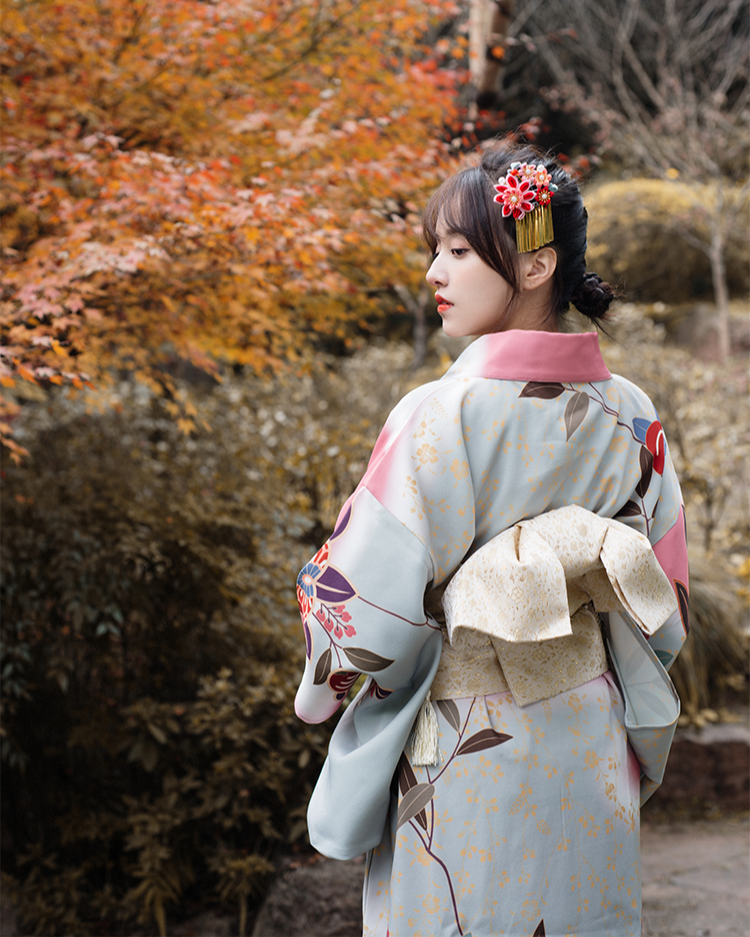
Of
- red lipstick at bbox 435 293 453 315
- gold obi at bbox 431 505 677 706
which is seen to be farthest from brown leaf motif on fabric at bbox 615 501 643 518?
red lipstick at bbox 435 293 453 315

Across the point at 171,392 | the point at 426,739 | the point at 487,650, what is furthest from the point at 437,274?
the point at 171,392

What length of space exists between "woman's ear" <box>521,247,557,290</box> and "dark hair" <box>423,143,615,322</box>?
0.06 ft

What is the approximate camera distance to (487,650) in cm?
135

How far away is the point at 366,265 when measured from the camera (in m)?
3.66

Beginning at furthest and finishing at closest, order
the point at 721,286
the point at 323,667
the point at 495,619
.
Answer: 1. the point at 721,286
2. the point at 323,667
3. the point at 495,619

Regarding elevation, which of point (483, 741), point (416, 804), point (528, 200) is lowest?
point (416, 804)

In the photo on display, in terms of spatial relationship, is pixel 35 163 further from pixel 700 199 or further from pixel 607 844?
pixel 700 199

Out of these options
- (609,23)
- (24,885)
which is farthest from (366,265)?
(609,23)

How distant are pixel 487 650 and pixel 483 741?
153 millimetres

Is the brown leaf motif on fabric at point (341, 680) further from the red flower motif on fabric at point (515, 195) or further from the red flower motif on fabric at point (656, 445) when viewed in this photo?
the red flower motif on fabric at point (515, 195)

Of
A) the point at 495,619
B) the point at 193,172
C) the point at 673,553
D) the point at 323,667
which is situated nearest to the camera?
the point at 495,619

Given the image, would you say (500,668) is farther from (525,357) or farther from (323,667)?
(525,357)

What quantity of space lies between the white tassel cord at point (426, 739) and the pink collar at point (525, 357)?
59cm

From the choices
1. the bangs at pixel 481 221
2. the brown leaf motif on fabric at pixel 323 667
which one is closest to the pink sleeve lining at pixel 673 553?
the bangs at pixel 481 221
